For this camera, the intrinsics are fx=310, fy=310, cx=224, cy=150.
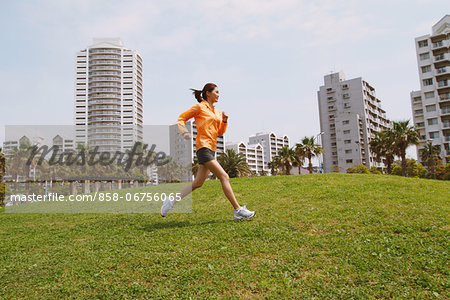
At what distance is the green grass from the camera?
3.21 metres

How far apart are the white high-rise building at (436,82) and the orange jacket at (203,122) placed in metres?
72.7

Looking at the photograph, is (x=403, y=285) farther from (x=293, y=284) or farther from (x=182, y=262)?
(x=182, y=262)

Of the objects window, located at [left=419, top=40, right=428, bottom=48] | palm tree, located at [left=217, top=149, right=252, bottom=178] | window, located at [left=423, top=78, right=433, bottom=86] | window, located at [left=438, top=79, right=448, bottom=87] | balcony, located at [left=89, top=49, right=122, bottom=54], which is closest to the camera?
palm tree, located at [left=217, top=149, right=252, bottom=178]

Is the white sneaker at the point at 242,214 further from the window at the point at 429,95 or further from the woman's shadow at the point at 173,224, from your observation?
the window at the point at 429,95

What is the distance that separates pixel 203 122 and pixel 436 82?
7928cm

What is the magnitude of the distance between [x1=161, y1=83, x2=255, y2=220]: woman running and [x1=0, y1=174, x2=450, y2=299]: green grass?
1.58 ft

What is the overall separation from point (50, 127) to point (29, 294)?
31.9ft

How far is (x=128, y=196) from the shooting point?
13.2 meters

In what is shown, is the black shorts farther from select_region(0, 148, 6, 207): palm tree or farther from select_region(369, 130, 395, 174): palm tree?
select_region(369, 130, 395, 174): palm tree

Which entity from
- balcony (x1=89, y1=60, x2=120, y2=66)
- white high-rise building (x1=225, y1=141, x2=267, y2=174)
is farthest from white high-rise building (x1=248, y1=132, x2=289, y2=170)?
balcony (x1=89, y1=60, x2=120, y2=66)

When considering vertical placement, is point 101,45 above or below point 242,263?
above

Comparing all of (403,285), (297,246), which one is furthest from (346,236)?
(403,285)

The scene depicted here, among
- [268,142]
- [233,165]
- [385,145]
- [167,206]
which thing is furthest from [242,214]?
[268,142]

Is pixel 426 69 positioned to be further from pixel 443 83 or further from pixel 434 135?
pixel 434 135
